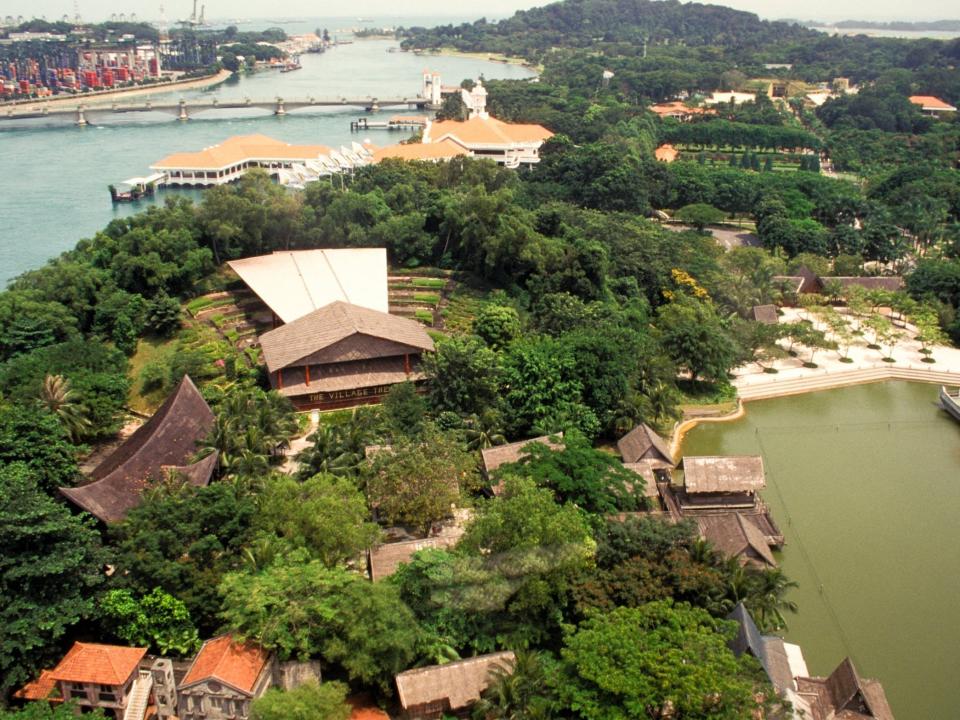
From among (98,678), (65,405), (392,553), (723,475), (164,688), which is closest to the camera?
(98,678)

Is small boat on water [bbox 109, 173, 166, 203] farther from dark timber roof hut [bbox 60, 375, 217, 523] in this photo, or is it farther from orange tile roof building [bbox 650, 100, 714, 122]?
orange tile roof building [bbox 650, 100, 714, 122]

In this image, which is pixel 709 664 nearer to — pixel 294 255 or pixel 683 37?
pixel 294 255

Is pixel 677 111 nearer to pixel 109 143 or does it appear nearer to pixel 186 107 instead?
pixel 186 107

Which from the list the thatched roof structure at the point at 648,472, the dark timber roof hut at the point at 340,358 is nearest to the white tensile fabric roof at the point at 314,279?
the dark timber roof hut at the point at 340,358

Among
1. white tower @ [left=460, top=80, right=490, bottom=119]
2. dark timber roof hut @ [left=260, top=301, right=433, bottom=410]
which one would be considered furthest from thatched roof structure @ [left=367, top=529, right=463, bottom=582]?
white tower @ [left=460, top=80, right=490, bottom=119]

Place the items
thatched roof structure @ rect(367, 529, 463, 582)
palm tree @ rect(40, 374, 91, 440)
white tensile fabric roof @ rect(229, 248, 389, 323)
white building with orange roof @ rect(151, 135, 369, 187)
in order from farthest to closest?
white building with orange roof @ rect(151, 135, 369, 187), white tensile fabric roof @ rect(229, 248, 389, 323), palm tree @ rect(40, 374, 91, 440), thatched roof structure @ rect(367, 529, 463, 582)

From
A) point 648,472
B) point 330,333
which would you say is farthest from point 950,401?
point 330,333
